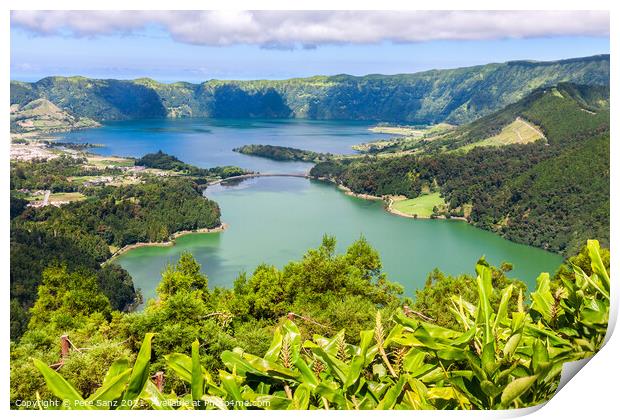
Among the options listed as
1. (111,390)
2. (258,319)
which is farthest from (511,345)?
(258,319)

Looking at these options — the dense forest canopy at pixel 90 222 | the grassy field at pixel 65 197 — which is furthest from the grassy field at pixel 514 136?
the grassy field at pixel 65 197

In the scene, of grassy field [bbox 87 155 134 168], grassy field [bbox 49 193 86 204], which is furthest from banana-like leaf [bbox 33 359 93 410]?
grassy field [bbox 87 155 134 168]

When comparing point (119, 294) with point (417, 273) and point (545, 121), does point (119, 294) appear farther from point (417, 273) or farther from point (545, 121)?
point (545, 121)

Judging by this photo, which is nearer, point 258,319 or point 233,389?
point 233,389

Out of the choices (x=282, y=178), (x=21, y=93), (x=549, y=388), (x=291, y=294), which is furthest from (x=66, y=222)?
(x=282, y=178)

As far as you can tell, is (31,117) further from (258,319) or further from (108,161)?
(108,161)

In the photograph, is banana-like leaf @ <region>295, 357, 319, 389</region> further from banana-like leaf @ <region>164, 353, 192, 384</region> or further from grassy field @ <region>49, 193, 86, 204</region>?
grassy field @ <region>49, 193, 86, 204</region>

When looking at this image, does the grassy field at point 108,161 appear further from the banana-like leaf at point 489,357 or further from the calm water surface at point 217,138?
the banana-like leaf at point 489,357
